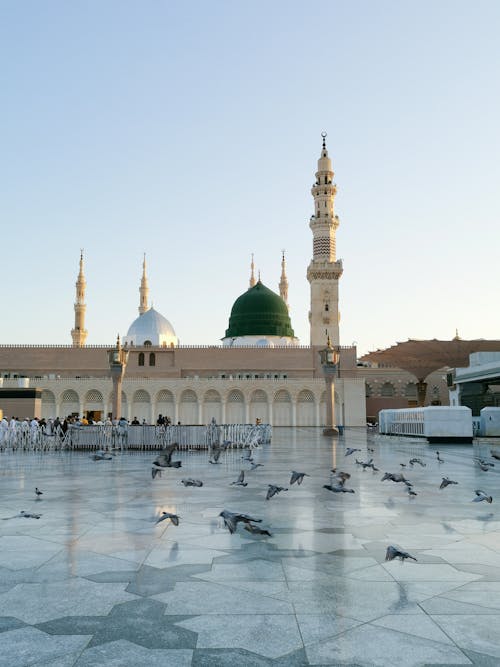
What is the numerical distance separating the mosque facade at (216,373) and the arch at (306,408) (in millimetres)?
79

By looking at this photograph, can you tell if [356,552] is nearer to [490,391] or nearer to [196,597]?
[196,597]

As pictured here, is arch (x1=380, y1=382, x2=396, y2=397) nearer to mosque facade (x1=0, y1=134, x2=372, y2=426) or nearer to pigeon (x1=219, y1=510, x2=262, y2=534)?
mosque facade (x1=0, y1=134, x2=372, y2=426)

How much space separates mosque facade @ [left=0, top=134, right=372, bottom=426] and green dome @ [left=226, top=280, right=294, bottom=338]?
1.78 meters

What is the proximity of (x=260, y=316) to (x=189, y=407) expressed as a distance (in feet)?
51.5

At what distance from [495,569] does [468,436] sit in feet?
56.1

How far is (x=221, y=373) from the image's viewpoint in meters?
51.3

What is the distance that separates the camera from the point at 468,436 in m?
20.0

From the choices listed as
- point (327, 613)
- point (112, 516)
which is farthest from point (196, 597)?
point (112, 516)

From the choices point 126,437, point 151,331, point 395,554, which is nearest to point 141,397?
point 151,331

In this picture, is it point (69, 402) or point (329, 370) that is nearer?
point (329, 370)

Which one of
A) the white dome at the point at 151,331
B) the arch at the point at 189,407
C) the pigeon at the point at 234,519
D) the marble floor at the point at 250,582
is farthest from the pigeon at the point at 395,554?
the white dome at the point at 151,331

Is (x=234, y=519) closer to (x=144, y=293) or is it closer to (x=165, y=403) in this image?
(x=165, y=403)

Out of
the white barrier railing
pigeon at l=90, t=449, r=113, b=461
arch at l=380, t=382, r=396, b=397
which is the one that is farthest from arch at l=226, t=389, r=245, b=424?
pigeon at l=90, t=449, r=113, b=461

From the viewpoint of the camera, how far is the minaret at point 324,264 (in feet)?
173
